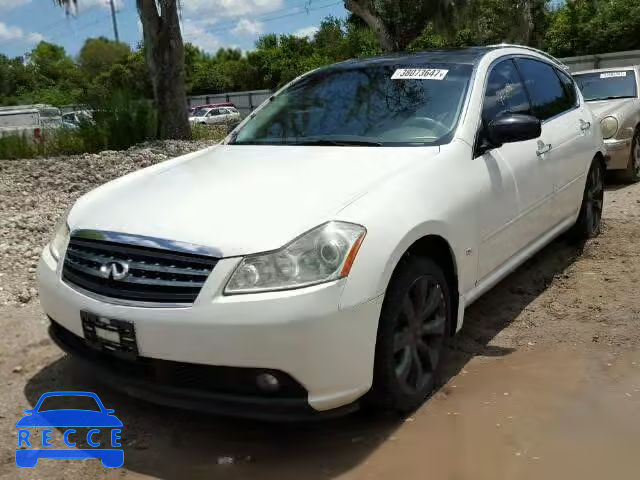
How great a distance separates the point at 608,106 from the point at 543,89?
4.04 meters

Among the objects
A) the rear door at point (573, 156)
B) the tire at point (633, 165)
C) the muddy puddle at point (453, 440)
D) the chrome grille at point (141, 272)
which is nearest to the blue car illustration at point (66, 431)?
the muddy puddle at point (453, 440)

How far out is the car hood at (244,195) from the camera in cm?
269

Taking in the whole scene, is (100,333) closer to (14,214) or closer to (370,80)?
(370,80)

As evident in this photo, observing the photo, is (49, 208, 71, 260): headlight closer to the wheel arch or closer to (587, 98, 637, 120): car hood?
the wheel arch

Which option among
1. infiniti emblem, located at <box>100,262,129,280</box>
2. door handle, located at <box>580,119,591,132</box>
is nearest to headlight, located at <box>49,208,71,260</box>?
infiniti emblem, located at <box>100,262,129,280</box>

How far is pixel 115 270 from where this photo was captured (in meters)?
2.76

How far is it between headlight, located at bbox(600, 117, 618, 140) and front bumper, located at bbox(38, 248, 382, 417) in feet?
20.5

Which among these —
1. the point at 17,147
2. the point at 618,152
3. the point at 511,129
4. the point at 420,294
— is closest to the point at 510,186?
the point at 511,129

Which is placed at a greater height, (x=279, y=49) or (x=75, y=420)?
(x=279, y=49)

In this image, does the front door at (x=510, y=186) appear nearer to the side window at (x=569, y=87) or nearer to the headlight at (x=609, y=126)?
the side window at (x=569, y=87)

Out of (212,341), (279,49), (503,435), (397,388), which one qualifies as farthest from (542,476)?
(279,49)

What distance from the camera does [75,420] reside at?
10.4 ft

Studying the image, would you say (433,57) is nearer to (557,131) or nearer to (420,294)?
(557,131)

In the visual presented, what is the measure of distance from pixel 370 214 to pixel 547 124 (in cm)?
234
